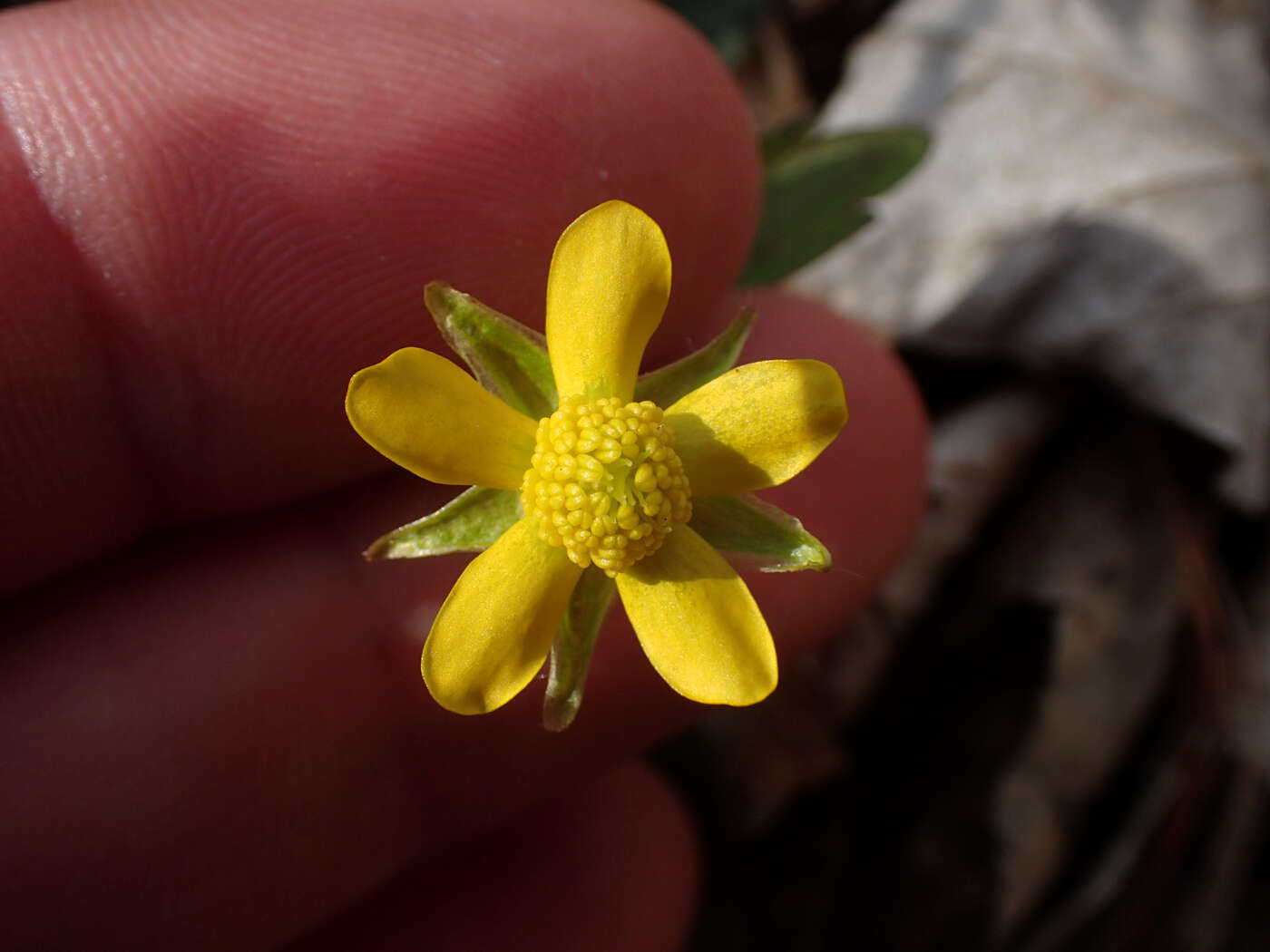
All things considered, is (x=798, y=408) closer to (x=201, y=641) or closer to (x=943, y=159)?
(x=201, y=641)

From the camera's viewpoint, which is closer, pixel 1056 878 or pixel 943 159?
pixel 1056 878

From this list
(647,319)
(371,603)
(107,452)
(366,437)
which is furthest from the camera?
(371,603)

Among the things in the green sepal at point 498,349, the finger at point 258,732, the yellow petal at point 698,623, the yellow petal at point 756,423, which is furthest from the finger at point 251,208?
the yellow petal at point 698,623

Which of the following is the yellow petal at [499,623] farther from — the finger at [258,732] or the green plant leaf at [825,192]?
the green plant leaf at [825,192]

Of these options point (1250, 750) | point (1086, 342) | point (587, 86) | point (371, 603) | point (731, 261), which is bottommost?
point (1250, 750)

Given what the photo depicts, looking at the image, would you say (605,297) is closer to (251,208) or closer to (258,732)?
(251,208)

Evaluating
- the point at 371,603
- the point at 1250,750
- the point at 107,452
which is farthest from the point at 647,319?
the point at 1250,750

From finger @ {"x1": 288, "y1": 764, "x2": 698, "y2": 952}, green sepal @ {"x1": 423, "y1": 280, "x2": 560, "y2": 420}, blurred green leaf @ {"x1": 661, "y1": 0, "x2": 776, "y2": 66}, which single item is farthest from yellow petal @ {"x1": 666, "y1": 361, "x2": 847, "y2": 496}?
blurred green leaf @ {"x1": 661, "y1": 0, "x2": 776, "y2": 66}
